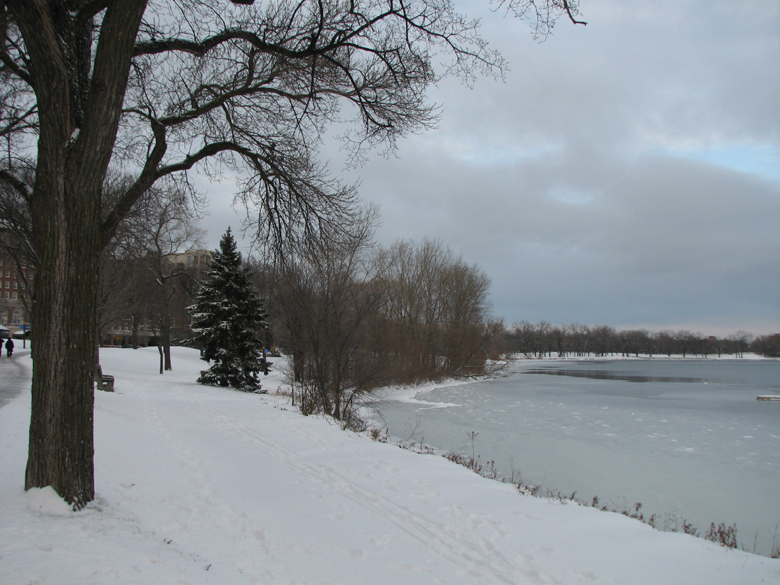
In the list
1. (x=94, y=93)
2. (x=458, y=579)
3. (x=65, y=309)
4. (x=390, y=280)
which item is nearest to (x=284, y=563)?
(x=458, y=579)

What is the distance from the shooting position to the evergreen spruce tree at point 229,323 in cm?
2284

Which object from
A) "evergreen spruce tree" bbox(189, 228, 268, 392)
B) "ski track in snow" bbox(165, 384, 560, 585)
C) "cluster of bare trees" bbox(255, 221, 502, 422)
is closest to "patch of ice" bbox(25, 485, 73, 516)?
"ski track in snow" bbox(165, 384, 560, 585)

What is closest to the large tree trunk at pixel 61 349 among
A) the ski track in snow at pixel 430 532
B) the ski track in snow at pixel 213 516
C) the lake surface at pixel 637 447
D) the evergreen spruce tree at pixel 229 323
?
the ski track in snow at pixel 213 516

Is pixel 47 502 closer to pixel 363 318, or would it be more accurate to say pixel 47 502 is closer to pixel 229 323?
pixel 363 318

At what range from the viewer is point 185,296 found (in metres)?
48.9

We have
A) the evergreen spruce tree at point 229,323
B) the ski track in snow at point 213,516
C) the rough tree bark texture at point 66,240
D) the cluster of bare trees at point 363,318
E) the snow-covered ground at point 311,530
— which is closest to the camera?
the snow-covered ground at point 311,530

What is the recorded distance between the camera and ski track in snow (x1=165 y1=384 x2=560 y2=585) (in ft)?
14.0

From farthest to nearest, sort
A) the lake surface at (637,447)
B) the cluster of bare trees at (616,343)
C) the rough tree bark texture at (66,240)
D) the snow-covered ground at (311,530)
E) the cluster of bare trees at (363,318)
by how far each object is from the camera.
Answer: the cluster of bare trees at (616,343)
the cluster of bare trees at (363,318)
the lake surface at (637,447)
the rough tree bark texture at (66,240)
the snow-covered ground at (311,530)

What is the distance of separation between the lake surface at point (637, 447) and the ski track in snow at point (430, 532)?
3.96 meters

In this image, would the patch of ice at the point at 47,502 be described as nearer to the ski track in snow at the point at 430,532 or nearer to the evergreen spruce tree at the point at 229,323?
the ski track in snow at the point at 430,532

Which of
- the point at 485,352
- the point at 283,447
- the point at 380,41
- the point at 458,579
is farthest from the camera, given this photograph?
the point at 485,352

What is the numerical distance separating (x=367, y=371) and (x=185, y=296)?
127ft

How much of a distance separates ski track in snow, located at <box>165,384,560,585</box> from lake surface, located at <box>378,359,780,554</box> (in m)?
3.96

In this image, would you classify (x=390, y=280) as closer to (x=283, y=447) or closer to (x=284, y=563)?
(x=283, y=447)
